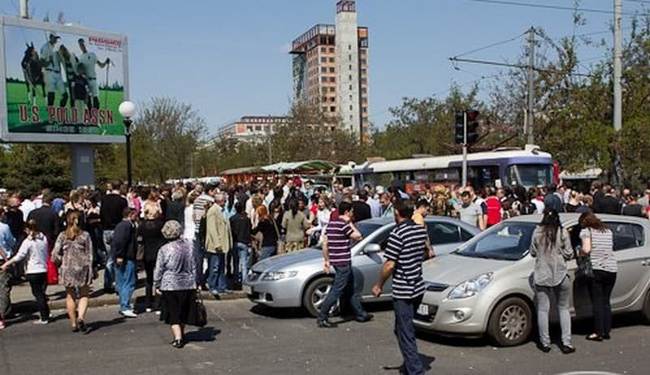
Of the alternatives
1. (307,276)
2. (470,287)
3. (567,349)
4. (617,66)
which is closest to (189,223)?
(307,276)

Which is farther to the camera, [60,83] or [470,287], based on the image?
[60,83]

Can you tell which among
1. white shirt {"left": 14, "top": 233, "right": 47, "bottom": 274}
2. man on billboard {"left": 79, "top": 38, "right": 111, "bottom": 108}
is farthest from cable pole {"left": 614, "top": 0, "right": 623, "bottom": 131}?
white shirt {"left": 14, "top": 233, "right": 47, "bottom": 274}

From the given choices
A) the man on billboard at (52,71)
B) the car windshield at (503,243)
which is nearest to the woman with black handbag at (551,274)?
the car windshield at (503,243)

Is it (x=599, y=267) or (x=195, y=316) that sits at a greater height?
(x=599, y=267)

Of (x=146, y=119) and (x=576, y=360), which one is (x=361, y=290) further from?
(x=146, y=119)

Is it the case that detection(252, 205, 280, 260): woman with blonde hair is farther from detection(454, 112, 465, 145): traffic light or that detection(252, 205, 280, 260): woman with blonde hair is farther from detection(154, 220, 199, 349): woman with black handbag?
detection(454, 112, 465, 145): traffic light

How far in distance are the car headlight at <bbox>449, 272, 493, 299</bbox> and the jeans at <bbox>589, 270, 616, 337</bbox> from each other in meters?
1.32

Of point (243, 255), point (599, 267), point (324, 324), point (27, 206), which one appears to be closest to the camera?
point (599, 267)

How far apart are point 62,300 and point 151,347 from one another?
372 cm

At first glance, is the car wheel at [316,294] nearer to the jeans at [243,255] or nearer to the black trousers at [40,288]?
the jeans at [243,255]

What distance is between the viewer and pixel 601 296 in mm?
8453

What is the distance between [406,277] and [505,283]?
6.53 ft

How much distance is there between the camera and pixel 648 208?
54.0ft

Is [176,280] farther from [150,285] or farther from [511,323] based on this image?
[511,323]
